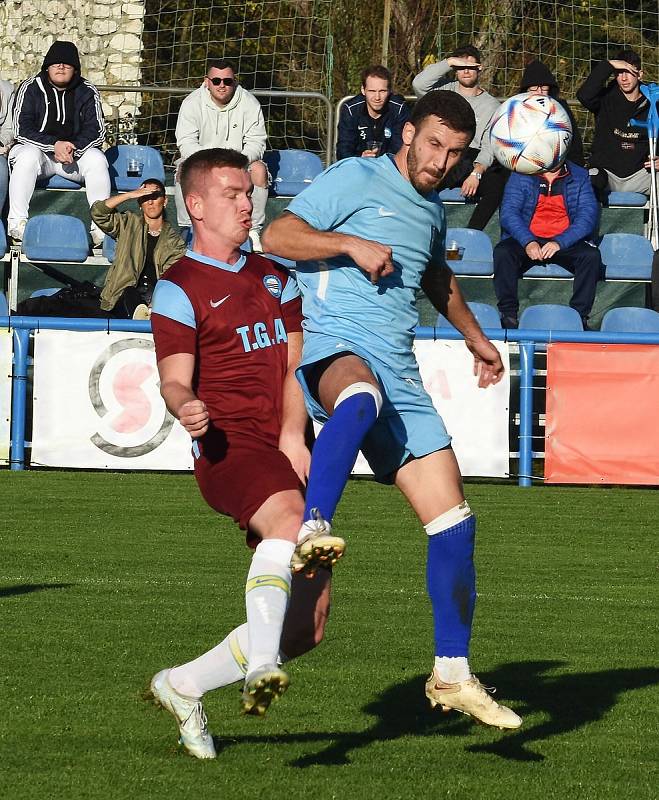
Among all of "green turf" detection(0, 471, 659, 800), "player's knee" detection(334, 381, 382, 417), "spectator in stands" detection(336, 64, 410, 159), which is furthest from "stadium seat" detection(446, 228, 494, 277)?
"player's knee" detection(334, 381, 382, 417)

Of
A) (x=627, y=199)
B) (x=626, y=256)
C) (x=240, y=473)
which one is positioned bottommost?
(x=240, y=473)

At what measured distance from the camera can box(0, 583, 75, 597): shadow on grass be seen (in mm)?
7289

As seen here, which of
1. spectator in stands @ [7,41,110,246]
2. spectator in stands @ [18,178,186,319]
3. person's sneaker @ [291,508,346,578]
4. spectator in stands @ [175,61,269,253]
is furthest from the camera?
spectator in stands @ [175,61,269,253]

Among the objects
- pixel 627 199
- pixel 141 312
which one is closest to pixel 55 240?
pixel 141 312

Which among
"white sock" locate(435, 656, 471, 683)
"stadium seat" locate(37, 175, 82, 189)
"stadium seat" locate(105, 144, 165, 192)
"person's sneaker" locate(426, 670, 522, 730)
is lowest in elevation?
"person's sneaker" locate(426, 670, 522, 730)

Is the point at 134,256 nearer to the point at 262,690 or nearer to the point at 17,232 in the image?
the point at 17,232

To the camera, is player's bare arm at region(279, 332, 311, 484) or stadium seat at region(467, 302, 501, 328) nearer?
player's bare arm at region(279, 332, 311, 484)

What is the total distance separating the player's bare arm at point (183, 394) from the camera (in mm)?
4004

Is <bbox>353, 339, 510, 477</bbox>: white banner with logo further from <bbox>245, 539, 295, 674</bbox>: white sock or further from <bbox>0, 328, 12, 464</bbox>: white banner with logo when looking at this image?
<bbox>245, 539, 295, 674</bbox>: white sock

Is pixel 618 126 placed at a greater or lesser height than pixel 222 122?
greater

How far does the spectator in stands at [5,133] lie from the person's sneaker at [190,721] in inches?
440

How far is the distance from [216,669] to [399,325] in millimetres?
1299

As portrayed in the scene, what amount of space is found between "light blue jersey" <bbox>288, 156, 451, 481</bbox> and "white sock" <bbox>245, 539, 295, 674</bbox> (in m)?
0.67

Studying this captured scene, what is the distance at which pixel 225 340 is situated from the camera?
4496mm
